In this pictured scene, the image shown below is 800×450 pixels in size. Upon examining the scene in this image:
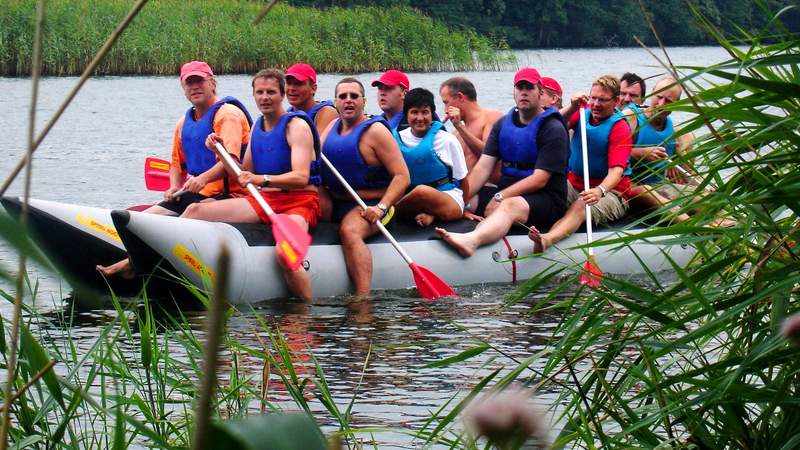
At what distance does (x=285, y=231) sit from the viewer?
7.05 meters

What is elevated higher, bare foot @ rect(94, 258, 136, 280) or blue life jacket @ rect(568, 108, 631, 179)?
blue life jacket @ rect(568, 108, 631, 179)

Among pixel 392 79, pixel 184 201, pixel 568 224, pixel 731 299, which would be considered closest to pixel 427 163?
pixel 392 79

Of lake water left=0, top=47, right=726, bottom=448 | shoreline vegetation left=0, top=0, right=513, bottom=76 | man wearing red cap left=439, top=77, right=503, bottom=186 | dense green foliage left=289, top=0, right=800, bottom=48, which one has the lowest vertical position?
lake water left=0, top=47, right=726, bottom=448

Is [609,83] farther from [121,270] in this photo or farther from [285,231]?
[121,270]

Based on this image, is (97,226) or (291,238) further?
(97,226)

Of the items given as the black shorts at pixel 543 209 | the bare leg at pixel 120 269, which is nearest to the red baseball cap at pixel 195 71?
the bare leg at pixel 120 269

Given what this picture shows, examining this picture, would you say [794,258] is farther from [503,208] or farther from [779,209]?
[503,208]

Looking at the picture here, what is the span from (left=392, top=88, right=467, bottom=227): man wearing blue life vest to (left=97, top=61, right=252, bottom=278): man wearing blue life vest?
1.00m

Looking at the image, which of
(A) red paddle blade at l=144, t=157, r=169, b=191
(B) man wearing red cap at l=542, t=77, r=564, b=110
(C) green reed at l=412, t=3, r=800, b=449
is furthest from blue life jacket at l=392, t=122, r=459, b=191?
(C) green reed at l=412, t=3, r=800, b=449

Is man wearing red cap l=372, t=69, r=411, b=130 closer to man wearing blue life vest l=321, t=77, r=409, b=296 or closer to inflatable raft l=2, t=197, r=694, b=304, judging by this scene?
man wearing blue life vest l=321, t=77, r=409, b=296

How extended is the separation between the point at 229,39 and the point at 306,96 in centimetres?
1856

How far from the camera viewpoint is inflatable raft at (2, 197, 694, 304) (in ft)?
22.5

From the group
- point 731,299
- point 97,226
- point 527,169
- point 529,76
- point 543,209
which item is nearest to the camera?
point 731,299

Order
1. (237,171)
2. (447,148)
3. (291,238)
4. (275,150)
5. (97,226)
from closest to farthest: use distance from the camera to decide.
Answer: (237,171), (291,238), (275,150), (97,226), (447,148)
